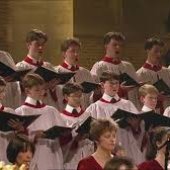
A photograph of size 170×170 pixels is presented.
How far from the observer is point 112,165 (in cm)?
443

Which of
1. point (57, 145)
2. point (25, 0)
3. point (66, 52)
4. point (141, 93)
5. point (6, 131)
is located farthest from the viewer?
point (25, 0)

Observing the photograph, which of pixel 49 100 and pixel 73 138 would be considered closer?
pixel 73 138

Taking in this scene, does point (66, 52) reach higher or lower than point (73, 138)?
higher

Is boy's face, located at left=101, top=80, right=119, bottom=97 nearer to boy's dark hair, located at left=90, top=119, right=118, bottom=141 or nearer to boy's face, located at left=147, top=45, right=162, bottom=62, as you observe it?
boy's face, located at left=147, top=45, right=162, bottom=62

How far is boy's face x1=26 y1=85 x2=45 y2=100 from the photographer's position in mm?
6941

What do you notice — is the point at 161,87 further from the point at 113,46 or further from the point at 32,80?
the point at 32,80

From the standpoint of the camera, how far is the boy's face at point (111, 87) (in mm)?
7426

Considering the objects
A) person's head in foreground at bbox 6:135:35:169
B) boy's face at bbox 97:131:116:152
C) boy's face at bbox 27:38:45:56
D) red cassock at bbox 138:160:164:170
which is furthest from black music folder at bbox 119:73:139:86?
person's head in foreground at bbox 6:135:35:169

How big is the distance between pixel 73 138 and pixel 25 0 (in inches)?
158

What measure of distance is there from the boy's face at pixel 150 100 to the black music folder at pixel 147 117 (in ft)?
1.58

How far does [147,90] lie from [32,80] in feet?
4.02

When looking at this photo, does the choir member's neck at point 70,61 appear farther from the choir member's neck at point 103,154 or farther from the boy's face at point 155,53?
the choir member's neck at point 103,154

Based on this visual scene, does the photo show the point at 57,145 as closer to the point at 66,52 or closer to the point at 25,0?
the point at 66,52

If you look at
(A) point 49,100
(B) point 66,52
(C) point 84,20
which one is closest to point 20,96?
(A) point 49,100
